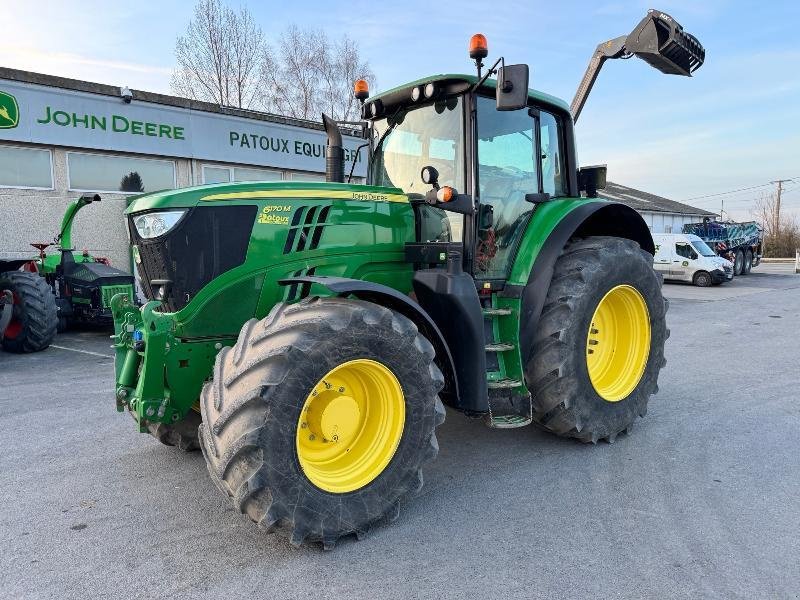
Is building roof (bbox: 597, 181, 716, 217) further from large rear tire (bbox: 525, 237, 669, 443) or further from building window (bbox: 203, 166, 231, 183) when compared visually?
large rear tire (bbox: 525, 237, 669, 443)

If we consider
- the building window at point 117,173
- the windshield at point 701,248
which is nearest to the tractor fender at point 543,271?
the building window at point 117,173

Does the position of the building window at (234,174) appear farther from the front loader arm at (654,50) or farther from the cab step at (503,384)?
the cab step at (503,384)

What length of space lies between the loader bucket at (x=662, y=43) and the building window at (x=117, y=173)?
11.2 metres

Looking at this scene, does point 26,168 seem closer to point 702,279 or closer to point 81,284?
point 81,284

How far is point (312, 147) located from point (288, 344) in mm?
14793

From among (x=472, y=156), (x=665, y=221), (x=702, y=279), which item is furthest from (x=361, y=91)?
(x=665, y=221)

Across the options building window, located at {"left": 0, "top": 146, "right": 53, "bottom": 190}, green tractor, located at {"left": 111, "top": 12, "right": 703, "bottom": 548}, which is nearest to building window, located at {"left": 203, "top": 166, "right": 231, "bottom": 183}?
building window, located at {"left": 0, "top": 146, "right": 53, "bottom": 190}

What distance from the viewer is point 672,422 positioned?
15.8 ft

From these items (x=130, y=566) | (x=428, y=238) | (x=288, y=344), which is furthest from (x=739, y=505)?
(x=130, y=566)

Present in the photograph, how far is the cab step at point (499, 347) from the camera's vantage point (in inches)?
148

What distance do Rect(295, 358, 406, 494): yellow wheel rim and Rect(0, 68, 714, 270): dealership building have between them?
8.44 m

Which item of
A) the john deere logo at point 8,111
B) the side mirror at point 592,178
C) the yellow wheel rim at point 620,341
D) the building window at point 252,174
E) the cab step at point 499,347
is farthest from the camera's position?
the building window at point 252,174

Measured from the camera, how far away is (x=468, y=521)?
10.2 feet

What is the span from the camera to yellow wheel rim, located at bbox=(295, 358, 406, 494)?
2951mm
